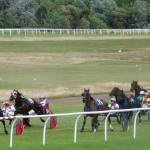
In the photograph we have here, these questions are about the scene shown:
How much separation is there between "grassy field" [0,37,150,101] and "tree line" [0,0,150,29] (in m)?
15.5

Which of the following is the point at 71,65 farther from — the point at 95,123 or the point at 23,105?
the point at 95,123

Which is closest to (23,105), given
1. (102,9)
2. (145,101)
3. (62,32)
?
(145,101)

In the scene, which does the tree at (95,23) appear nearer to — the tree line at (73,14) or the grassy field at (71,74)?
the tree line at (73,14)

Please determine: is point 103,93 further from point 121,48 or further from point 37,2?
point 37,2

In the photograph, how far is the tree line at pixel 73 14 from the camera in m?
81.5

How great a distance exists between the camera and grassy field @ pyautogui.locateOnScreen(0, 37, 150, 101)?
123 ft

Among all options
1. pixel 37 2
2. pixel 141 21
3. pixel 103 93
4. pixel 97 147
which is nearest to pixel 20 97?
pixel 97 147

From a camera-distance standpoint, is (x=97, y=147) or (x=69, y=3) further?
(x=69, y=3)

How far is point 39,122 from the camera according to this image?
76.6ft

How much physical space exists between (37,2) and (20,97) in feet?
223

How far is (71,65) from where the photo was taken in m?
49.9

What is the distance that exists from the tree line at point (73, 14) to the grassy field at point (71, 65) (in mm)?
15487

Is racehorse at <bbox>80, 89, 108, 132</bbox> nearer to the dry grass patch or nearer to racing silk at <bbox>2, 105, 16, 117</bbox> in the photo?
racing silk at <bbox>2, 105, 16, 117</bbox>

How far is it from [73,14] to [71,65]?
39284mm
